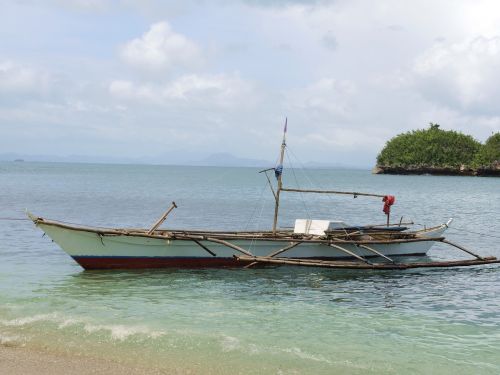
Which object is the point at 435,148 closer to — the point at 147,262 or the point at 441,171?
the point at 441,171

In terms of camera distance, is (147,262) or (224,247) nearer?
(147,262)

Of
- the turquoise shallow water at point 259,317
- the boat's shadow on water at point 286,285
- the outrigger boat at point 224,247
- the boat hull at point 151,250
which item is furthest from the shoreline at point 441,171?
the boat hull at point 151,250

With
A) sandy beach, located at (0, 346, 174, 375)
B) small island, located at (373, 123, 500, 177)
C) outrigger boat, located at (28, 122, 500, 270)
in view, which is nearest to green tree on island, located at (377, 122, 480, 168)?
small island, located at (373, 123, 500, 177)

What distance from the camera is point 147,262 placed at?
18.9 meters

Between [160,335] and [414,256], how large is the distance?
1438 cm

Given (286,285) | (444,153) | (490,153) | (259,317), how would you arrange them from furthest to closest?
→ (444,153) → (490,153) → (286,285) → (259,317)

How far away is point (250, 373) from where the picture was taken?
9.84 metres

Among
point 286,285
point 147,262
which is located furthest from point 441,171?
point 147,262

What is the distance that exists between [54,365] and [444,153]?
15686 cm

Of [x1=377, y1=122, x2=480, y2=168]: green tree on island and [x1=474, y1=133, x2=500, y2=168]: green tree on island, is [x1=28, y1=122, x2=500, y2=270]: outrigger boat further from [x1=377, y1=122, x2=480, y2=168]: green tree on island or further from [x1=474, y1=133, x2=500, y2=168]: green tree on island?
[x1=377, y1=122, x2=480, y2=168]: green tree on island

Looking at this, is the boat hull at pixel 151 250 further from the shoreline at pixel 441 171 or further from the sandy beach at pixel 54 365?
the shoreline at pixel 441 171

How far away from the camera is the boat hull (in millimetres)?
18016

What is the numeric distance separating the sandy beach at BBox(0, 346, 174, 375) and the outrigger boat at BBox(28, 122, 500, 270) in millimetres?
7519

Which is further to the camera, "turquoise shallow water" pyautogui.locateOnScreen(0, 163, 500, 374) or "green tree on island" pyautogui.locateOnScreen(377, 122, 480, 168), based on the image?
"green tree on island" pyautogui.locateOnScreen(377, 122, 480, 168)
